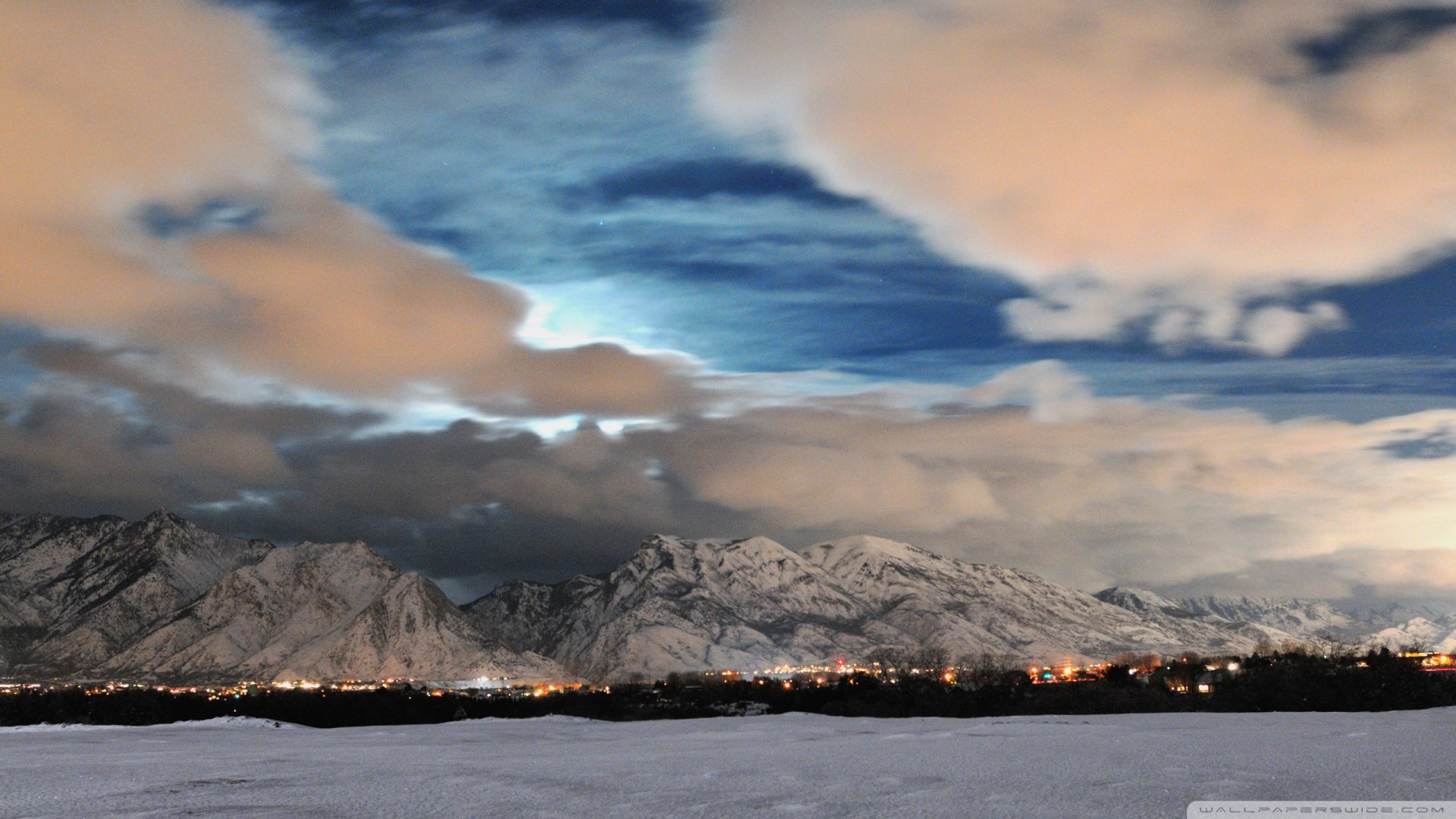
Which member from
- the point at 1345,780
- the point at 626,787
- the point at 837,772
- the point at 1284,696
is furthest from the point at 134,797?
the point at 1284,696

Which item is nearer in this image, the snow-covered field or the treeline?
the snow-covered field

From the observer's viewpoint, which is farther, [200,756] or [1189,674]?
[1189,674]

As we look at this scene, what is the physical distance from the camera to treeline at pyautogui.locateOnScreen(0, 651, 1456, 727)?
92.4 meters

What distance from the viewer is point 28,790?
29.2 metres

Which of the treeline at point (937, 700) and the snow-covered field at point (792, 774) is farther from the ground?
the snow-covered field at point (792, 774)

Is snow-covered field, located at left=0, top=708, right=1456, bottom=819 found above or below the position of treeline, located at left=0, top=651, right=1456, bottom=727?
above

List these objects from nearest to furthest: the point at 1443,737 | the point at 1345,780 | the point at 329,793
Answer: the point at 1345,780 → the point at 329,793 → the point at 1443,737

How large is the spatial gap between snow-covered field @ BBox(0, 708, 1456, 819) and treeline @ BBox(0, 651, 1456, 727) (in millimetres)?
44186

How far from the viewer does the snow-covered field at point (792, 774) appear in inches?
933

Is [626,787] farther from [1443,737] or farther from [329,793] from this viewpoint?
[1443,737]

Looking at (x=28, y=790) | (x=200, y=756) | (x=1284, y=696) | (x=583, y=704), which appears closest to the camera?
(x=28, y=790)

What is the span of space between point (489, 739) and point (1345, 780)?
46.9 metres

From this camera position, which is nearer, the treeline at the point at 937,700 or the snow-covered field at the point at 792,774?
the snow-covered field at the point at 792,774

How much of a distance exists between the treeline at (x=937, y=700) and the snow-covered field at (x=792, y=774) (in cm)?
4419
